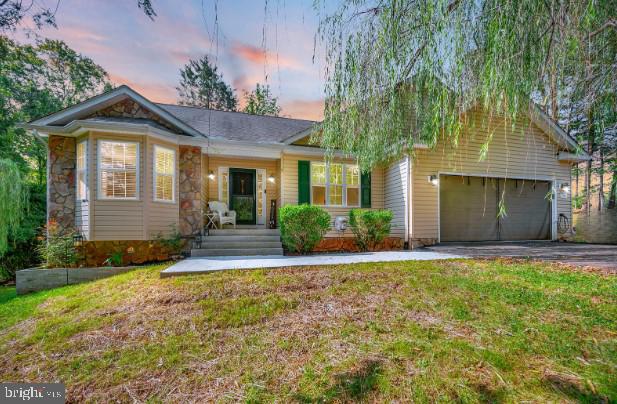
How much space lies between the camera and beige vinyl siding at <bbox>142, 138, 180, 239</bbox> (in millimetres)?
6211

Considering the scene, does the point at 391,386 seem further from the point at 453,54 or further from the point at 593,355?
the point at 453,54

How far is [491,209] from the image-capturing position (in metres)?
8.73

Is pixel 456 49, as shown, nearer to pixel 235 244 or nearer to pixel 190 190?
pixel 235 244

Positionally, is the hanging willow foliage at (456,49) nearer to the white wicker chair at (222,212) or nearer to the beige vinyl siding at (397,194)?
the beige vinyl siding at (397,194)

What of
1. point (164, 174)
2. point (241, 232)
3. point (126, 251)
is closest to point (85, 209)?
point (126, 251)

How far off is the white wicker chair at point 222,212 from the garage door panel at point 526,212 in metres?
9.06

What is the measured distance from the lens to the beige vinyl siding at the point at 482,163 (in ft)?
24.9

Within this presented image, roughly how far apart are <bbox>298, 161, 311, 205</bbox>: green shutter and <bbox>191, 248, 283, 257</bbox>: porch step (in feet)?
6.65

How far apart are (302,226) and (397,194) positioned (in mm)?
3442

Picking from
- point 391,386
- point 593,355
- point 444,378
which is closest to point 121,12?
point 391,386

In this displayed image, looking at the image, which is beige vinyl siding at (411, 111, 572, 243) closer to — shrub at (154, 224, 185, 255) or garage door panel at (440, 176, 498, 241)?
garage door panel at (440, 176, 498, 241)

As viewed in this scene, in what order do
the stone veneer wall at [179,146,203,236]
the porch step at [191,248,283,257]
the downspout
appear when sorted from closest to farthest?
the porch step at [191,248,283,257], the stone veneer wall at [179,146,203,236], the downspout

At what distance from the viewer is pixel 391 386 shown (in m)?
1.75
